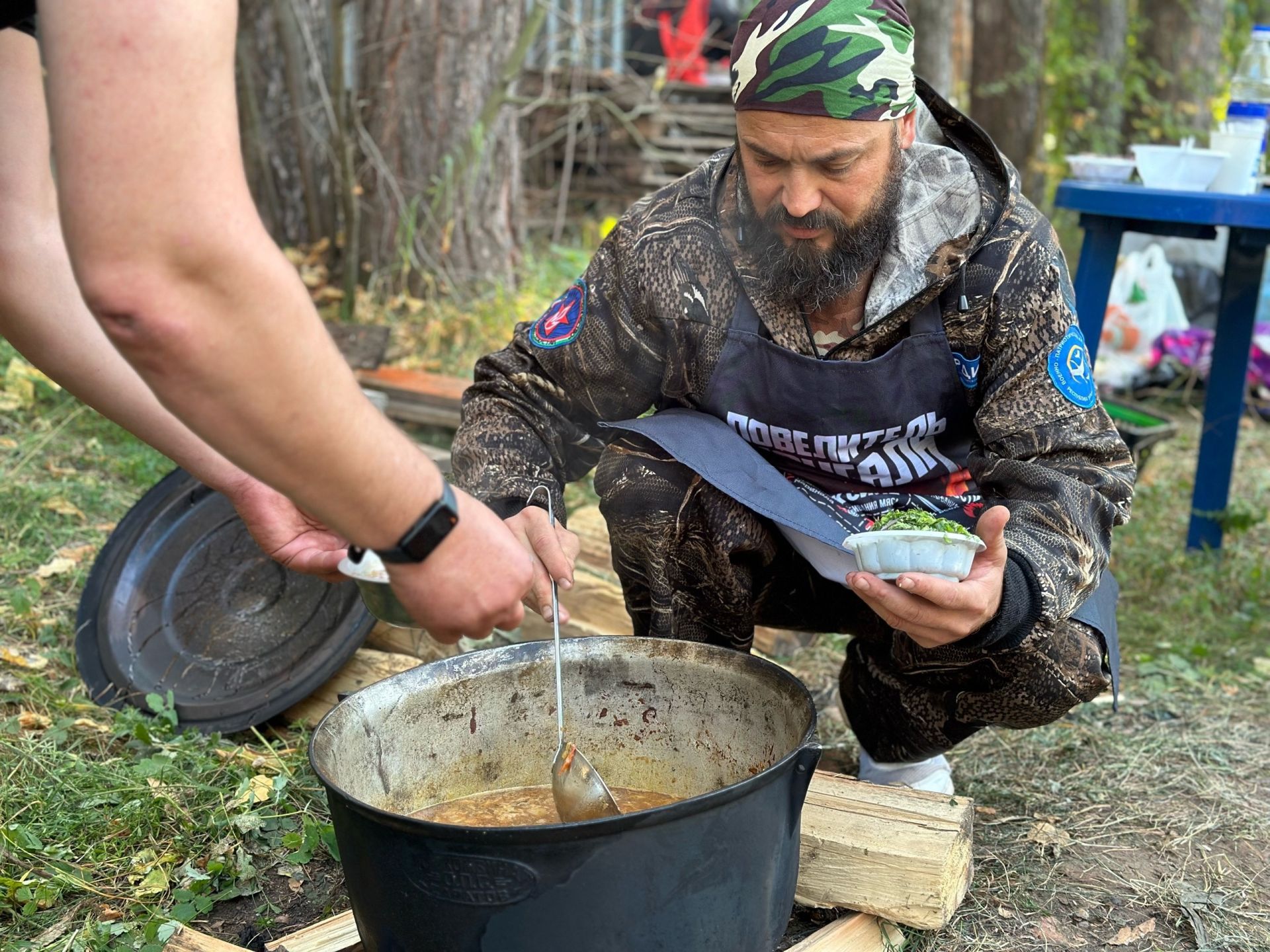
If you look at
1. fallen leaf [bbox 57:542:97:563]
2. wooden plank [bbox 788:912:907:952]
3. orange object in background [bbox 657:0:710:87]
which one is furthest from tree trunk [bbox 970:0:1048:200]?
wooden plank [bbox 788:912:907:952]

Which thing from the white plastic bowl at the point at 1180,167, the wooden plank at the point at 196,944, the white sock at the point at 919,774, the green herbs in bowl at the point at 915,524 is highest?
the white plastic bowl at the point at 1180,167

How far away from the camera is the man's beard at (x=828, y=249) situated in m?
2.36

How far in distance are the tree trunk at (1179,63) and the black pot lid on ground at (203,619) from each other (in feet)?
27.8

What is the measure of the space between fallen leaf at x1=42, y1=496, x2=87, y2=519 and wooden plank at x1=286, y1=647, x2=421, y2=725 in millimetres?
1379

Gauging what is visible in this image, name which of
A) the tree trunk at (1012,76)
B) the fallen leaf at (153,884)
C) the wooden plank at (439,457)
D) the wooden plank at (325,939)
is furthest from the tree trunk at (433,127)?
the tree trunk at (1012,76)

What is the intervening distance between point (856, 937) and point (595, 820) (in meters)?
0.81

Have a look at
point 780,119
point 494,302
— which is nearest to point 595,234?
point 494,302

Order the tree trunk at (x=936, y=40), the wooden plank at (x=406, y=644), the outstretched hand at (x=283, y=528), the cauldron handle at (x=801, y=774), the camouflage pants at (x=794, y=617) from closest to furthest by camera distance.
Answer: the cauldron handle at (x=801, y=774) → the outstretched hand at (x=283, y=528) → the camouflage pants at (x=794, y=617) → the wooden plank at (x=406, y=644) → the tree trunk at (x=936, y=40)

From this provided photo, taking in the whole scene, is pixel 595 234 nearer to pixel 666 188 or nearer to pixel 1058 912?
pixel 666 188

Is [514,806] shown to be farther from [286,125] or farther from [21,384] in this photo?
[286,125]

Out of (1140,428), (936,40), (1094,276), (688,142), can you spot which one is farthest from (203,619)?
(936,40)

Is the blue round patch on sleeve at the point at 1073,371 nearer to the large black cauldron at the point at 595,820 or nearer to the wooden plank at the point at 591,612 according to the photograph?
the large black cauldron at the point at 595,820

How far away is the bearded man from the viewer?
2262 mm

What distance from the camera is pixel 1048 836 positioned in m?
2.55
